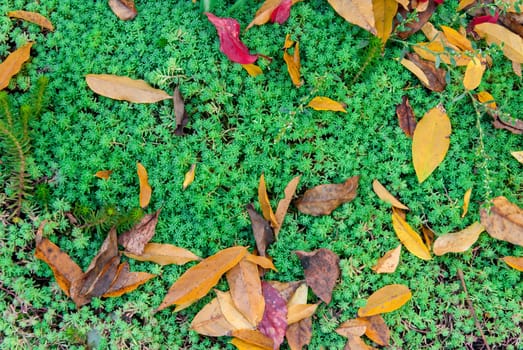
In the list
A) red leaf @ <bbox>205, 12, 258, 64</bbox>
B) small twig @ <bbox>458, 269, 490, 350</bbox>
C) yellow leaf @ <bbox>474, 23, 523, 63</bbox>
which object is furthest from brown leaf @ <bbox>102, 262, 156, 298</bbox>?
yellow leaf @ <bbox>474, 23, 523, 63</bbox>

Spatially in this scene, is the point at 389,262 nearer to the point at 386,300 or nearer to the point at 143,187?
the point at 386,300

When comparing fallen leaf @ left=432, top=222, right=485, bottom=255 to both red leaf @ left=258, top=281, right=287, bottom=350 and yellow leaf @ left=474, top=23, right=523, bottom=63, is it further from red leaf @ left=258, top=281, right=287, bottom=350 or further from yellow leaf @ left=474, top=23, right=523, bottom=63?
yellow leaf @ left=474, top=23, right=523, bottom=63

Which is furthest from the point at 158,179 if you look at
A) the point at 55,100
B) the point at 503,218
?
the point at 503,218

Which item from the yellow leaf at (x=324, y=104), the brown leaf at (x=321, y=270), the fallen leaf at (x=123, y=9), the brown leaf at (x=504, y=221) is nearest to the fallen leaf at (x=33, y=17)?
the fallen leaf at (x=123, y=9)

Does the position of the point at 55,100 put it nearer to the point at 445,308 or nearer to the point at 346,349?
the point at 346,349

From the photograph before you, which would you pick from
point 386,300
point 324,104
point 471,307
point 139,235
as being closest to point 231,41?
point 324,104
